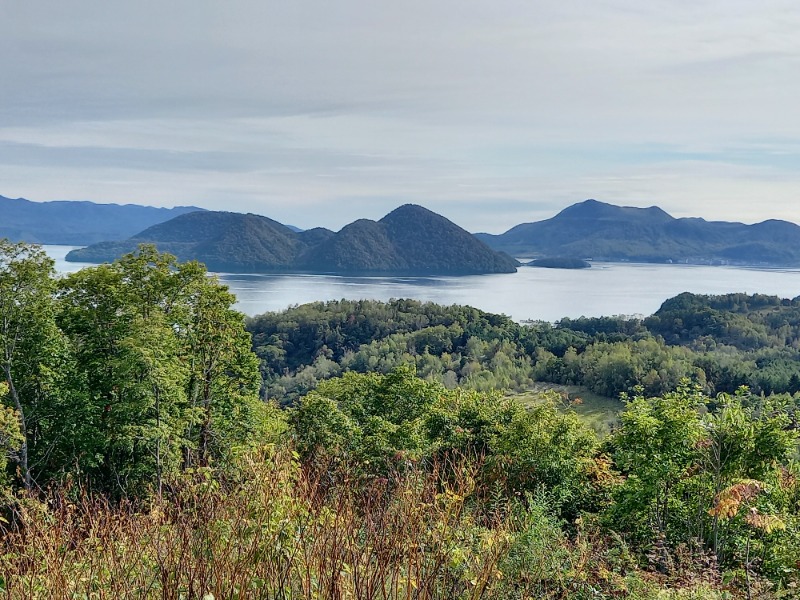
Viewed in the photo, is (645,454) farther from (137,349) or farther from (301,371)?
(301,371)

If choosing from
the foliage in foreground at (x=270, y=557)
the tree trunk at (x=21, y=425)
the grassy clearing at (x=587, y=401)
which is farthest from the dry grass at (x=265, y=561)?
the grassy clearing at (x=587, y=401)

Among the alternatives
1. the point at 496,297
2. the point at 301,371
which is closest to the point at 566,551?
the point at 301,371

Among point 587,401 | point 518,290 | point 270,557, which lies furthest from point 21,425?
point 518,290

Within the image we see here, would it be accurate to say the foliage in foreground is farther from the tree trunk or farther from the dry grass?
the tree trunk

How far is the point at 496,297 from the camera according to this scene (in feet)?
465

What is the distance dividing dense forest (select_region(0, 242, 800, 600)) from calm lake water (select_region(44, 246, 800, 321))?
290 ft

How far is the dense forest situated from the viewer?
3.17 meters

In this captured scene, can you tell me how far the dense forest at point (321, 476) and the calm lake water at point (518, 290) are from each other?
3482 inches

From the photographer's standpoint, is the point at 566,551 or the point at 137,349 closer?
the point at 566,551

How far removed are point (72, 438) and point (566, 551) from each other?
32.2 ft

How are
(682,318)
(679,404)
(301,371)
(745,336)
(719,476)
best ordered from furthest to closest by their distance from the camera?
(682,318) → (745,336) → (301,371) → (679,404) → (719,476)

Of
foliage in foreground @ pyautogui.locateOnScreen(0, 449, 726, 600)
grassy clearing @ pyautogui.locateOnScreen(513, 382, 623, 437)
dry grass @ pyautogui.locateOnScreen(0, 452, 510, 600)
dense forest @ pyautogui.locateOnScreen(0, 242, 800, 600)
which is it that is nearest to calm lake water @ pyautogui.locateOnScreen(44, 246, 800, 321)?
grassy clearing @ pyautogui.locateOnScreen(513, 382, 623, 437)

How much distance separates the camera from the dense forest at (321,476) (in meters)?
3.17

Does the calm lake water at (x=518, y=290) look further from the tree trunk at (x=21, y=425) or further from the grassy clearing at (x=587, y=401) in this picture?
the tree trunk at (x=21, y=425)
